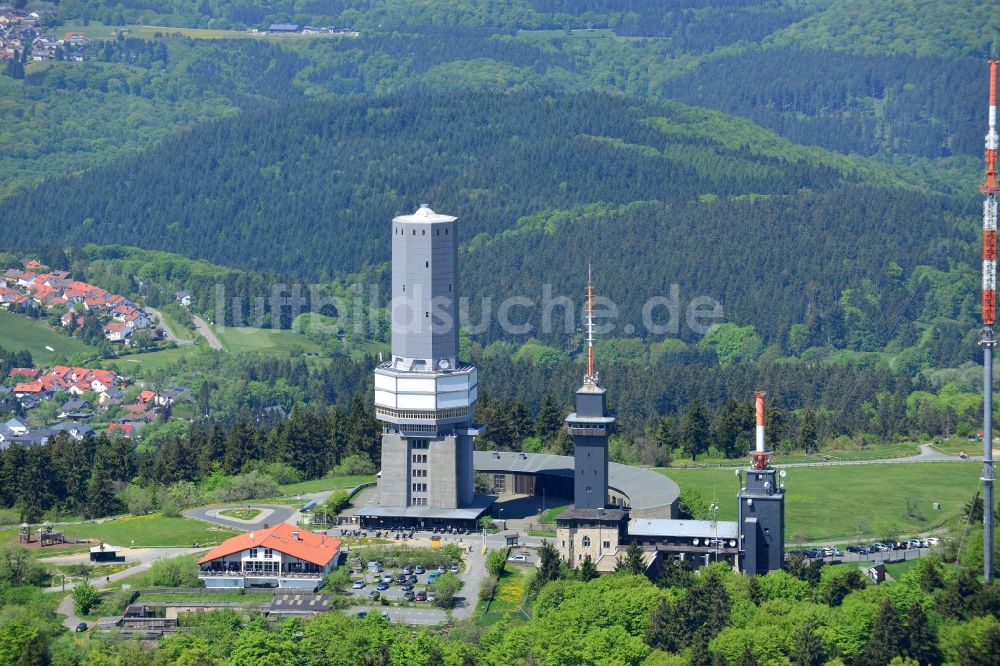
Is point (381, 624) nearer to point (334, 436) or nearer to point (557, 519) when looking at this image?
point (557, 519)

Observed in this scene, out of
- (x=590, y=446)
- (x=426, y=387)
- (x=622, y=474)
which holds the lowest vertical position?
(x=622, y=474)

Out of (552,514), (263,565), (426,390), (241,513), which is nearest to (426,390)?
(426,390)

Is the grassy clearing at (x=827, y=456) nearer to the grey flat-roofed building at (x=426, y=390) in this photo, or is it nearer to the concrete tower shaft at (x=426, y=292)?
the grey flat-roofed building at (x=426, y=390)

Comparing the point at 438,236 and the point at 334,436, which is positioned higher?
the point at 438,236

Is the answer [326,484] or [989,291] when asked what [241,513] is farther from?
[989,291]

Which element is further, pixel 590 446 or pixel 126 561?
pixel 590 446

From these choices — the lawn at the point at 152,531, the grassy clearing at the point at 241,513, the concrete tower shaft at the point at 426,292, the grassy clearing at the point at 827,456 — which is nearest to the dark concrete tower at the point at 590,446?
the concrete tower shaft at the point at 426,292

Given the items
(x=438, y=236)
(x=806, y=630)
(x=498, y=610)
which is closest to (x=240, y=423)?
(x=438, y=236)
